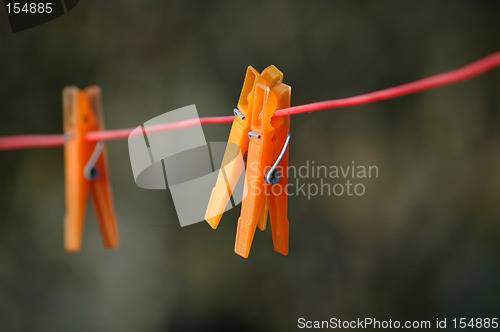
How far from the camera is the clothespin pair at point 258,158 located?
3.18 ft

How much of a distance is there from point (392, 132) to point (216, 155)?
1.34 meters

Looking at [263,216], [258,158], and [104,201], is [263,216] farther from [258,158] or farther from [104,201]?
→ [104,201]

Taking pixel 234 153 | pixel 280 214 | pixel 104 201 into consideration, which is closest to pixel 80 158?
pixel 104 201

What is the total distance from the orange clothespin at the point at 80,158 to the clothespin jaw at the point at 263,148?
1.00ft

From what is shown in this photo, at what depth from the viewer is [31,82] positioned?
8.13 feet

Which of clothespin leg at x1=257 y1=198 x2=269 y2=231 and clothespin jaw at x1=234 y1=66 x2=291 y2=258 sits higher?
clothespin jaw at x1=234 y1=66 x2=291 y2=258

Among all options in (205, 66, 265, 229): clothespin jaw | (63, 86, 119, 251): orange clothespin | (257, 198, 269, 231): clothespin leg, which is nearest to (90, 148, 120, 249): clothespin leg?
(63, 86, 119, 251): orange clothespin

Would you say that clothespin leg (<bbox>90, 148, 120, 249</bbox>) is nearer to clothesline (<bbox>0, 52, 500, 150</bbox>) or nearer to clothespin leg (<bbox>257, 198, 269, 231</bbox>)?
clothesline (<bbox>0, 52, 500, 150</bbox>)

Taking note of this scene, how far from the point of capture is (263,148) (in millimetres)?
969

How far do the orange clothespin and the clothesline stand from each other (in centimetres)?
2

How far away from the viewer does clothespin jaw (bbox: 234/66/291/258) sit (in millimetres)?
967

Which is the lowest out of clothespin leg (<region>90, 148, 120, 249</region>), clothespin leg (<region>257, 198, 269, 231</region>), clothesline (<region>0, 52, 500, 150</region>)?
clothespin leg (<region>257, 198, 269, 231</region>)

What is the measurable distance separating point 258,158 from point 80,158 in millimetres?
352

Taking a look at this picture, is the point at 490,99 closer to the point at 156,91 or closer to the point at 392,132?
the point at 392,132
